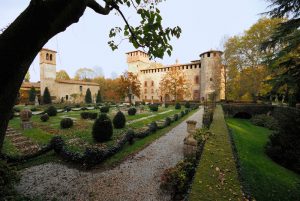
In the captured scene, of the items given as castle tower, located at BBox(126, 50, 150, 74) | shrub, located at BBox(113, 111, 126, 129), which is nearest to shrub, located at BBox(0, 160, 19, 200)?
shrub, located at BBox(113, 111, 126, 129)

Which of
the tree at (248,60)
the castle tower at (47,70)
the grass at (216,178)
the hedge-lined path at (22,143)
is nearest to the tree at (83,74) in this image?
the castle tower at (47,70)

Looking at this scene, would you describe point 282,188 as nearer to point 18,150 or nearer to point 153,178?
point 153,178

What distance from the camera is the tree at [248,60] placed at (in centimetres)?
2297

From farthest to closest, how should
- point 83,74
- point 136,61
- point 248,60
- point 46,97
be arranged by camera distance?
point 83,74 < point 136,61 < point 46,97 < point 248,60

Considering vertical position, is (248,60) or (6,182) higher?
(248,60)

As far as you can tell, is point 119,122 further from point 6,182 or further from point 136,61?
point 136,61

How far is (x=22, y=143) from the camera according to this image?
29.0 feet

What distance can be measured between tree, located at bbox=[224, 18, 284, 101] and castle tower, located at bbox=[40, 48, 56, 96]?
3523 cm

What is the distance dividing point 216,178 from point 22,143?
31.5ft

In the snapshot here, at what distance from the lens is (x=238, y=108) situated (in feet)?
70.3

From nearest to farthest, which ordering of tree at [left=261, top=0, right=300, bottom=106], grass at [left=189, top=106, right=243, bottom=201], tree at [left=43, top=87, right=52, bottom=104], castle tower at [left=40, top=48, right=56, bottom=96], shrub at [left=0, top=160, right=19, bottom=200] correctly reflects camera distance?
grass at [left=189, top=106, right=243, bottom=201] < shrub at [left=0, top=160, right=19, bottom=200] < tree at [left=261, top=0, right=300, bottom=106] < tree at [left=43, top=87, right=52, bottom=104] < castle tower at [left=40, top=48, right=56, bottom=96]

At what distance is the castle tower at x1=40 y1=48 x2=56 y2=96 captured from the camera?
1427 inches

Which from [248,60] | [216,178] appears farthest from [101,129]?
[248,60]

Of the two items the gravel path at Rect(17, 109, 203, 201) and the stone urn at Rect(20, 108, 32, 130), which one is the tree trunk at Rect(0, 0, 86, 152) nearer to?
the gravel path at Rect(17, 109, 203, 201)
